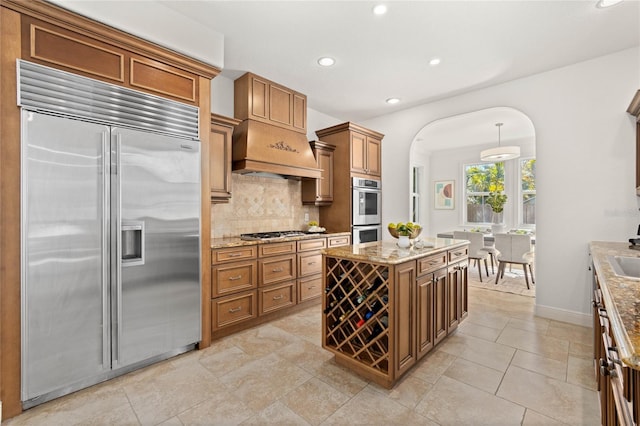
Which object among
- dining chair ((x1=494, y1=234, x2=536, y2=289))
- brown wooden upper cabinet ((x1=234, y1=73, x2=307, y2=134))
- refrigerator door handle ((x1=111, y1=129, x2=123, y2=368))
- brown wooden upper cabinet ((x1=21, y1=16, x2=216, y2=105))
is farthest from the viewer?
dining chair ((x1=494, y1=234, x2=536, y2=289))

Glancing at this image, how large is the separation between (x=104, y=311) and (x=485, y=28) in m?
3.83

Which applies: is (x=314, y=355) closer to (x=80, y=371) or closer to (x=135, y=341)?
(x=135, y=341)

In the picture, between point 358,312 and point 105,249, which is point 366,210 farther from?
point 105,249

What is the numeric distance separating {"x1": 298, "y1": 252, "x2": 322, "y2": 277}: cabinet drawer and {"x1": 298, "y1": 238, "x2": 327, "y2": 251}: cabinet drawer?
0.24 ft

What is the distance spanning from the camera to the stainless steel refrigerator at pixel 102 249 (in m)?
1.83

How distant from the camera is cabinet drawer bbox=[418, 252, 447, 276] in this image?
7.18ft

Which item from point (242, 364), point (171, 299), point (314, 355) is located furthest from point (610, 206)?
point (171, 299)

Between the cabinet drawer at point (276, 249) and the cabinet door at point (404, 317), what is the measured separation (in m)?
1.65

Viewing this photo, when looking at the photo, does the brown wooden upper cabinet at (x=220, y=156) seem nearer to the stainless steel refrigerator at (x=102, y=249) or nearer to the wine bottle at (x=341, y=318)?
the stainless steel refrigerator at (x=102, y=249)

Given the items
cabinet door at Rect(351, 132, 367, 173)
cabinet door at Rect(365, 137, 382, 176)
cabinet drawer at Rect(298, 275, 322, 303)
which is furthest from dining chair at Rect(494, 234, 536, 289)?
cabinet drawer at Rect(298, 275, 322, 303)

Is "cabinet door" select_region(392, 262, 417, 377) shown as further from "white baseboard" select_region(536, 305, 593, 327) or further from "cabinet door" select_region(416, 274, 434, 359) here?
"white baseboard" select_region(536, 305, 593, 327)

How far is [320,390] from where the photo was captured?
2.01 meters

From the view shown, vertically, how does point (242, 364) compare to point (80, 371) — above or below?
below

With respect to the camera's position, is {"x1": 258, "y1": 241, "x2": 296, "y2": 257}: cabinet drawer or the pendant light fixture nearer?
{"x1": 258, "y1": 241, "x2": 296, "y2": 257}: cabinet drawer
